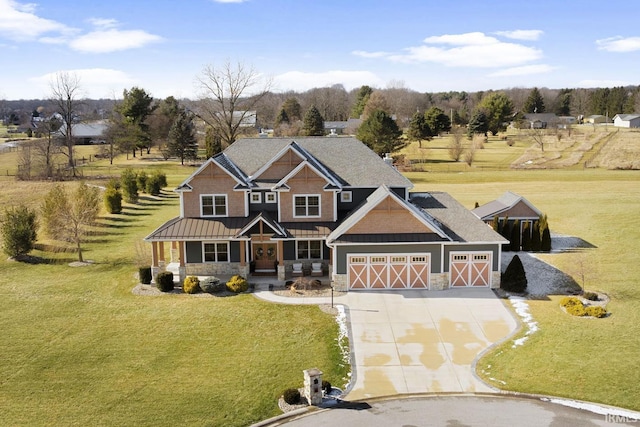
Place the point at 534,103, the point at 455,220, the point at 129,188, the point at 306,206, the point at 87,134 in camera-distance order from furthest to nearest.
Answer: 1. the point at 534,103
2. the point at 87,134
3. the point at 129,188
4. the point at 306,206
5. the point at 455,220

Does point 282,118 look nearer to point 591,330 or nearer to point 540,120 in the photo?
point 540,120

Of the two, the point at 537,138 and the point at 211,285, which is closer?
the point at 211,285

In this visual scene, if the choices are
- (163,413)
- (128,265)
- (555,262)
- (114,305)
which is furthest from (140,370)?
(555,262)

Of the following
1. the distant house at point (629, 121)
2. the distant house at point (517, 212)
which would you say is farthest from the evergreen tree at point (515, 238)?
the distant house at point (629, 121)

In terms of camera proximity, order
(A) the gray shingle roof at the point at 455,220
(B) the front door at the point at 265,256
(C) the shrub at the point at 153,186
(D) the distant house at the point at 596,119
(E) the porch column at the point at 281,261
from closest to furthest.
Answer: (A) the gray shingle roof at the point at 455,220
(E) the porch column at the point at 281,261
(B) the front door at the point at 265,256
(C) the shrub at the point at 153,186
(D) the distant house at the point at 596,119

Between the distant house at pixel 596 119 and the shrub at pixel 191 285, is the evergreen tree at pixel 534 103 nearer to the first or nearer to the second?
the distant house at pixel 596 119

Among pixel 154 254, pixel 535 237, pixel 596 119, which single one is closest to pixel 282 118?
pixel 596 119
